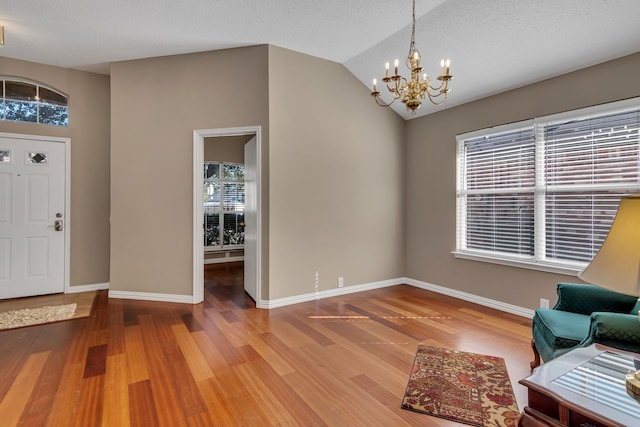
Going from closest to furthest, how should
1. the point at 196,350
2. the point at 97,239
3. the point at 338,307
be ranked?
the point at 196,350 → the point at 338,307 → the point at 97,239

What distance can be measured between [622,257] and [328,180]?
11.4 feet

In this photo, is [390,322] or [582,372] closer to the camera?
[582,372]

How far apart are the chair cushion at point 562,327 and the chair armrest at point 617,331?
0.77ft

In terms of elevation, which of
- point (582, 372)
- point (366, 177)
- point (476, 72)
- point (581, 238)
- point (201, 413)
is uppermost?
point (476, 72)

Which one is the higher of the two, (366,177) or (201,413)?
(366,177)

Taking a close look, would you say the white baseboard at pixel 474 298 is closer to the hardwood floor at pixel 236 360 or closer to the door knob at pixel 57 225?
the hardwood floor at pixel 236 360

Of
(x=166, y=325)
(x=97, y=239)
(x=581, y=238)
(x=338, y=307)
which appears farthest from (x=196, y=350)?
(x=581, y=238)

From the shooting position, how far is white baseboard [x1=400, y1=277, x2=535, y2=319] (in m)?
3.70

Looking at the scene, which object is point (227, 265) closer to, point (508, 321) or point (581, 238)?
point (508, 321)

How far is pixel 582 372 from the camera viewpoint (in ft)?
4.50

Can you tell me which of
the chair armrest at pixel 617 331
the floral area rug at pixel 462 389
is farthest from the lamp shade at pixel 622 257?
the floral area rug at pixel 462 389

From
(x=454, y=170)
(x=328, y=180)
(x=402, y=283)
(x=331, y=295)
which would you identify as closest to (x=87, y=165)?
(x=328, y=180)

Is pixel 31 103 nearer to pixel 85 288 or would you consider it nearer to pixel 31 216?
pixel 31 216

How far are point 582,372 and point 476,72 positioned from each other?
135 inches
